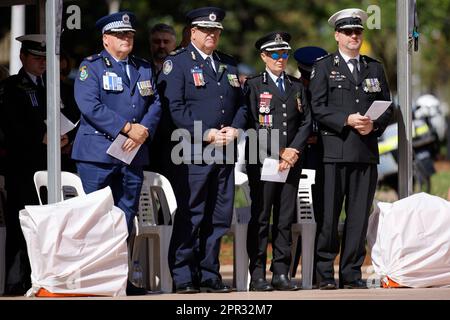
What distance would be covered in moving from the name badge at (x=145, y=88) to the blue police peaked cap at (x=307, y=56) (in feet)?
5.69

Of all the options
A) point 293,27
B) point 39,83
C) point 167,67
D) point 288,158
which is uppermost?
point 293,27

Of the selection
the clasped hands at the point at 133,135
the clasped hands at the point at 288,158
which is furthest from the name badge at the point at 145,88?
the clasped hands at the point at 288,158

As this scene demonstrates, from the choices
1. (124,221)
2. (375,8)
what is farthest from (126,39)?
(375,8)

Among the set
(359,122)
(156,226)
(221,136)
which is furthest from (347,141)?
(156,226)

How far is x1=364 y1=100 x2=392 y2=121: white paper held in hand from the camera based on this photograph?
1116cm

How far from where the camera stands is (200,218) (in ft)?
35.9

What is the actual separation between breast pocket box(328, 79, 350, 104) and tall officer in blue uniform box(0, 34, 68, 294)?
2.46m

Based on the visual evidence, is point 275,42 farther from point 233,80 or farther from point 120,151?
point 120,151

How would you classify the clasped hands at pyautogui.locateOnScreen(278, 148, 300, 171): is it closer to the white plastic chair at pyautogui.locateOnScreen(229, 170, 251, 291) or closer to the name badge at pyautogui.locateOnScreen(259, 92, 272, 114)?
the name badge at pyautogui.locateOnScreen(259, 92, 272, 114)

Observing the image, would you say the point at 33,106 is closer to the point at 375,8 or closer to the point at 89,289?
the point at 89,289

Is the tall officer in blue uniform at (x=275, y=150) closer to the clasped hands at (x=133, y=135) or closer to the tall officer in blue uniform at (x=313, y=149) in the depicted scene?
the tall officer in blue uniform at (x=313, y=149)

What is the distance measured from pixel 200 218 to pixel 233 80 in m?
1.21

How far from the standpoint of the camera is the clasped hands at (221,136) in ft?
35.7

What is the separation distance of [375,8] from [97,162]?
2.76 meters
